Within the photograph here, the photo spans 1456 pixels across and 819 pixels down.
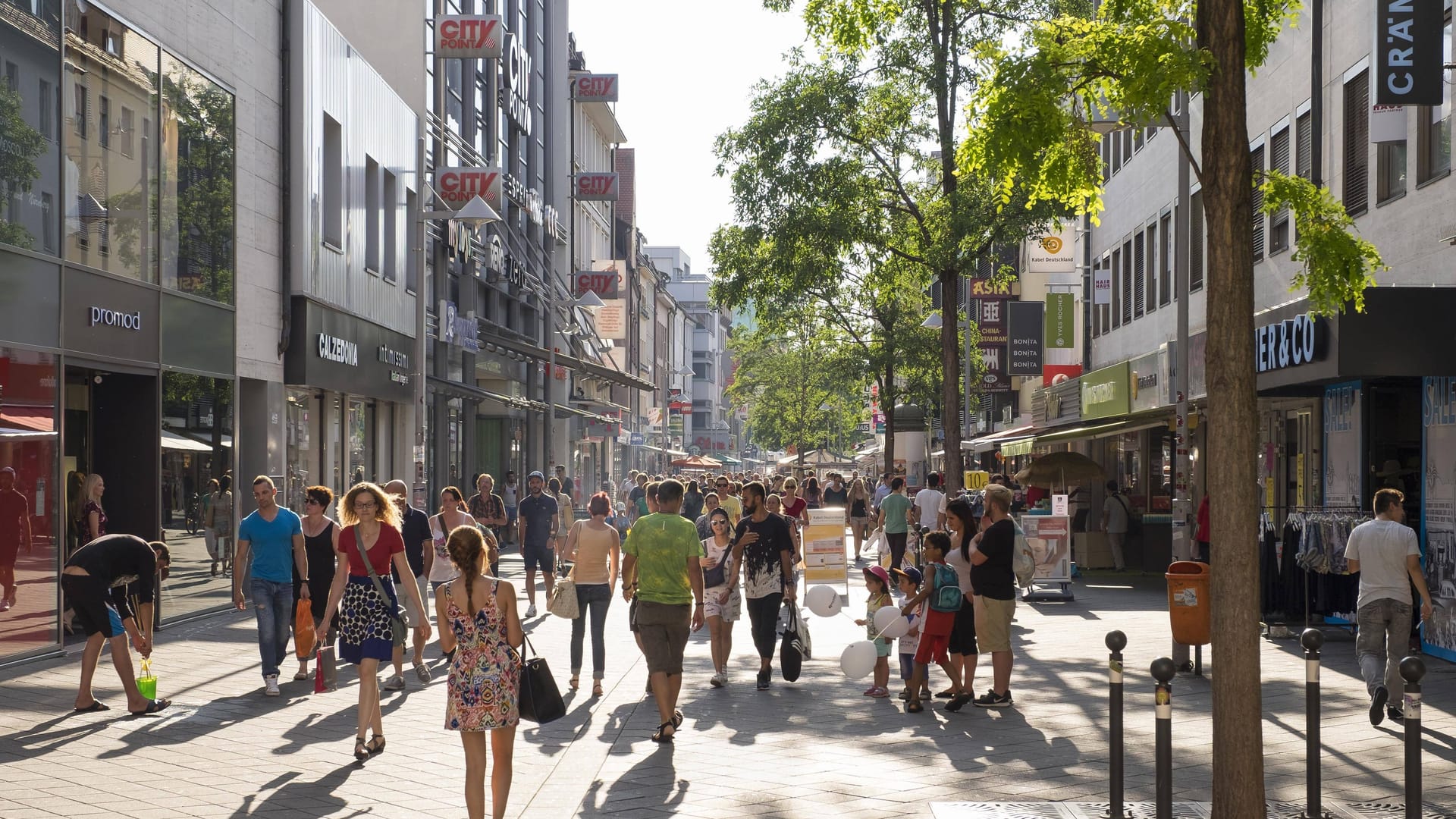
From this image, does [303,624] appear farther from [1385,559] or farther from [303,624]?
[1385,559]

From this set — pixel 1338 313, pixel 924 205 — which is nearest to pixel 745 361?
pixel 924 205

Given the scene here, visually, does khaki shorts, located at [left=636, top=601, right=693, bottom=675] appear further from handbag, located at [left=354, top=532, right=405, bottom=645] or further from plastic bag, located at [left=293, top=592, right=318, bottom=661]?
plastic bag, located at [left=293, top=592, right=318, bottom=661]

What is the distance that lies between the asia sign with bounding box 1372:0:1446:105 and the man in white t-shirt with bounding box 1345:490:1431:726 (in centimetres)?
439

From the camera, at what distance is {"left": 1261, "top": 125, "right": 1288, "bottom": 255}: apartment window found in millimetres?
21484

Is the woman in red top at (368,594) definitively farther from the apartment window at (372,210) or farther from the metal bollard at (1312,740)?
the apartment window at (372,210)

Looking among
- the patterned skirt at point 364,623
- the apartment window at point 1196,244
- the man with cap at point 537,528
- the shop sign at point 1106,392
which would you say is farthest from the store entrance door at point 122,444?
the shop sign at point 1106,392

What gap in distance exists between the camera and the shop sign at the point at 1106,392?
98.5 ft

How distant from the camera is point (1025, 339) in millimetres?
40906

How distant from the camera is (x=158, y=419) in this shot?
1812 centimetres

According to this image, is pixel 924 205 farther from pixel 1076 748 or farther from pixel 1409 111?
pixel 1076 748

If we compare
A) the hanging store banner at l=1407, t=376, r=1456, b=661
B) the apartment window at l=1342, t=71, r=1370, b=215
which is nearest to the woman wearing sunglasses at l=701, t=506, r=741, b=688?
the hanging store banner at l=1407, t=376, r=1456, b=661

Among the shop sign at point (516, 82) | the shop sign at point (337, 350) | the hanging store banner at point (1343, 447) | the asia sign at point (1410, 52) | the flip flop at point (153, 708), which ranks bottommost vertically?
the flip flop at point (153, 708)

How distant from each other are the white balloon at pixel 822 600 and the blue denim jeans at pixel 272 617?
4557 mm

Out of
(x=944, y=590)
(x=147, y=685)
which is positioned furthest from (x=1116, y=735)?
(x=147, y=685)
